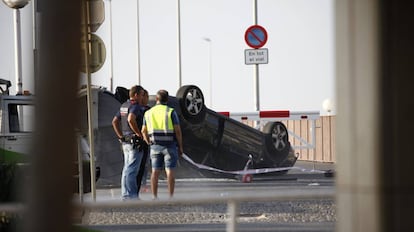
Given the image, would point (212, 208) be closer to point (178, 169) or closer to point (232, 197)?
point (232, 197)

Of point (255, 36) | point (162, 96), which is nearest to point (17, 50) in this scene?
point (255, 36)

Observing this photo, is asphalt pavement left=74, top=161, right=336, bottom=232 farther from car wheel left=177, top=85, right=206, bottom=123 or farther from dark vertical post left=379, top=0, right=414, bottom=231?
car wheel left=177, top=85, right=206, bottom=123

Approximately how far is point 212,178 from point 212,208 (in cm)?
1333

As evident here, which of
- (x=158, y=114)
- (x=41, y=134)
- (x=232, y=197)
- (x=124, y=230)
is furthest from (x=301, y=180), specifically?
(x=41, y=134)

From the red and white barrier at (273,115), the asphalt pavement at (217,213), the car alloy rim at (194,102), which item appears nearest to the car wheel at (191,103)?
the car alloy rim at (194,102)

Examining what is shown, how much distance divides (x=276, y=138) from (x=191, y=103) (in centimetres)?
350

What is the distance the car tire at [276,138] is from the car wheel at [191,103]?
2752 mm

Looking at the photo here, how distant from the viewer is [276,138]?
72.5ft

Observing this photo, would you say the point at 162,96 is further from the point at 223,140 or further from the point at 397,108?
the point at 397,108

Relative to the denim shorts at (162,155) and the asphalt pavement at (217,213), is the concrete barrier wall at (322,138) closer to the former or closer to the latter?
the denim shorts at (162,155)

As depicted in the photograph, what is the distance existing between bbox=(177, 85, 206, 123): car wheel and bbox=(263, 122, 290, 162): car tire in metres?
2.75

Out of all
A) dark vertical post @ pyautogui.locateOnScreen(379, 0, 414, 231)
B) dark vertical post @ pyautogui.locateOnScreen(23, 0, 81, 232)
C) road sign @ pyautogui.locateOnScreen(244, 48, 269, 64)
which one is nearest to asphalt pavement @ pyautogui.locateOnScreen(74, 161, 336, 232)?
dark vertical post @ pyautogui.locateOnScreen(379, 0, 414, 231)

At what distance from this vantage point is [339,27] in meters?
4.67

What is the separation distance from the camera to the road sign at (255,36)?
2483 cm
